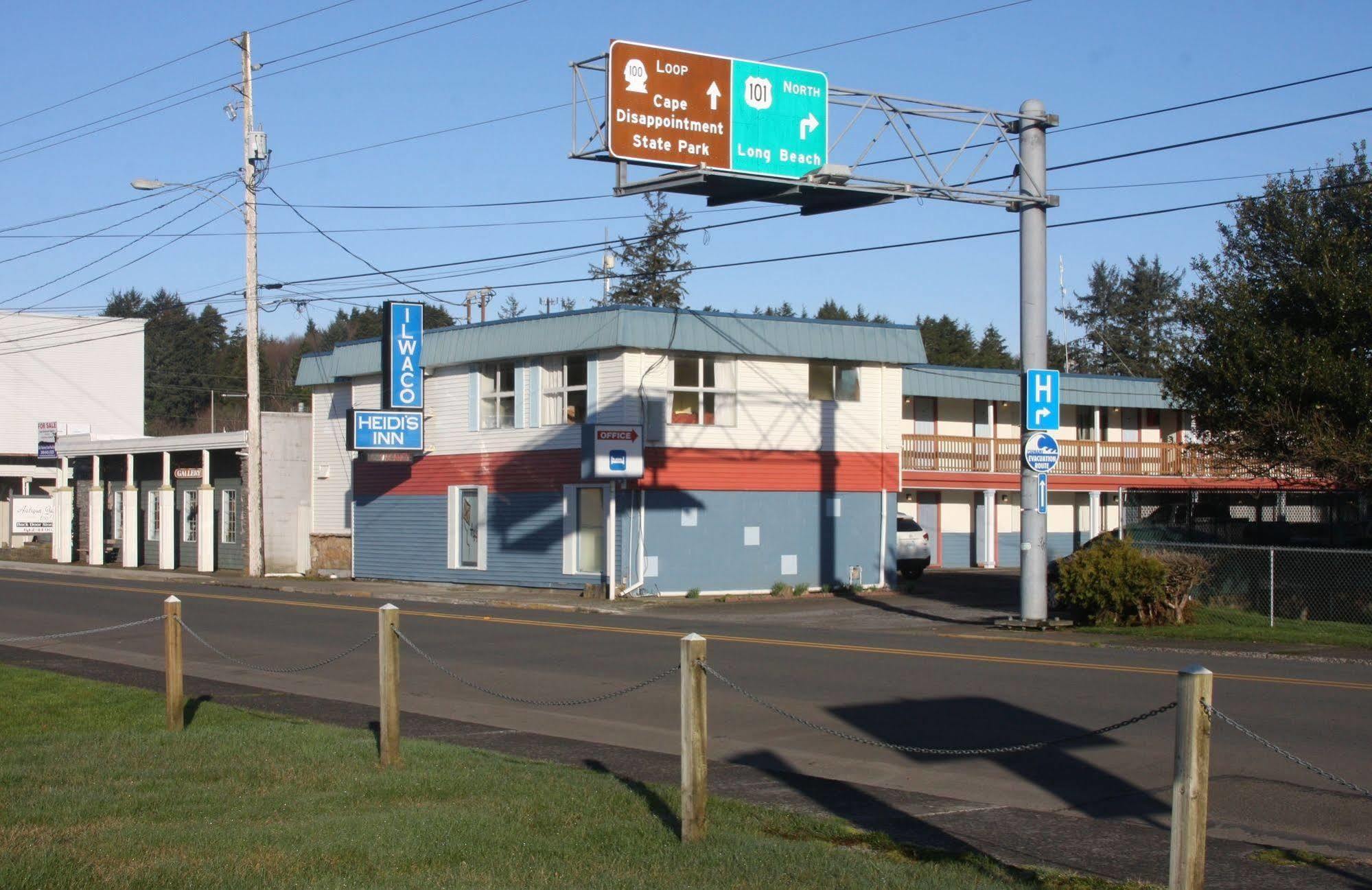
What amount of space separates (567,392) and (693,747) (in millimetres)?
25544

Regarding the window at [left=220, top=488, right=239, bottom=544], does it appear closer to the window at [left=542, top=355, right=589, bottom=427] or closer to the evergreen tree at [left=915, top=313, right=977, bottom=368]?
the window at [left=542, top=355, right=589, bottom=427]

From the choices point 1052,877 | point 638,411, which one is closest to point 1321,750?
point 1052,877

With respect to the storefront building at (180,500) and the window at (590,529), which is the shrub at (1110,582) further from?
the storefront building at (180,500)

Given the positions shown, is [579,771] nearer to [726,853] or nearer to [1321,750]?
[726,853]

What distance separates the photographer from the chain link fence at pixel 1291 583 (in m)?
23.6

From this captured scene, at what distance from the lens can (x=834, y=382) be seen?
112ft

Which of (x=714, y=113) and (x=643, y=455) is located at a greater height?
(x=714, y=113)

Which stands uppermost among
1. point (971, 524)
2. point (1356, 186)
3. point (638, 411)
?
point (1356, 186)

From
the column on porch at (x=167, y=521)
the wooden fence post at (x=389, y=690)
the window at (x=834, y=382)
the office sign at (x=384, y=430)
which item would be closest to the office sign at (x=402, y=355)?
the office sign at (x=384, y=430)

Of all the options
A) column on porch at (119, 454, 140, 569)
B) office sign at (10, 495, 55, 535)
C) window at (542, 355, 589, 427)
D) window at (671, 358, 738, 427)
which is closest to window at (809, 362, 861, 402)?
window at (671, 358, 738, 427)

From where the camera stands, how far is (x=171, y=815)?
8.32 metres

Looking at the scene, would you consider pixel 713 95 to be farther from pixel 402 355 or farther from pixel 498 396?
pixel 402 355

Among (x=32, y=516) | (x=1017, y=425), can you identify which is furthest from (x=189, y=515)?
(x=1017, y=425)

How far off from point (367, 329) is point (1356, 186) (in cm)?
11470
